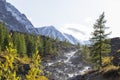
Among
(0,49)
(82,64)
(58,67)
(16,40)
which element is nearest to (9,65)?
(0,49)

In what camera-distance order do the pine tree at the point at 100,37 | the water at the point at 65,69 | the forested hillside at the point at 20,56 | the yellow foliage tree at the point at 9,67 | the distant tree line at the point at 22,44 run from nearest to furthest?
the yellow foliage tree at the point at 9,67 → the forested hillside at the point at 20,56 → the pine tree at the point at 100,37 → the distant tree line at the point at 22,44 → the water at the point at 65,69

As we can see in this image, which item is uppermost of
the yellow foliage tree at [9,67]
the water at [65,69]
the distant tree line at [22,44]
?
the yellow foliage tree at [9,67]

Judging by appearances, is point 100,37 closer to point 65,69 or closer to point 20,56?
point 20,56

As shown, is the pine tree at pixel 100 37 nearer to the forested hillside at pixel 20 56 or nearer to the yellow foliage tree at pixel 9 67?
the forested hillside at pixel 20 56

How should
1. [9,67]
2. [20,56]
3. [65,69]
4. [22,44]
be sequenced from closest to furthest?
[9,67], [22,44], [20,56], [65,69]

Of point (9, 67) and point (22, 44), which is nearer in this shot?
point (9, 67)

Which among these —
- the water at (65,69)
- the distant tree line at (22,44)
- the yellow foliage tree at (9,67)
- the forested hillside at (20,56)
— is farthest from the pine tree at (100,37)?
the water at (65,69)

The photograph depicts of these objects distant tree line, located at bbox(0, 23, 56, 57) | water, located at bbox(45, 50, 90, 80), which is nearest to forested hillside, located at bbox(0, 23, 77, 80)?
distant tree line, located at bbox(0, 23, 56, 57)

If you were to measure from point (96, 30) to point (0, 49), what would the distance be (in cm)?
5274

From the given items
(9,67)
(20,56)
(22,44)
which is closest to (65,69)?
(20,56)

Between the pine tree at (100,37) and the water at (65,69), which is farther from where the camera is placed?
the water at (65,69)

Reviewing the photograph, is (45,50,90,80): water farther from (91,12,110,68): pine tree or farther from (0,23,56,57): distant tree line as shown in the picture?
(91,12,110,68): pine tree

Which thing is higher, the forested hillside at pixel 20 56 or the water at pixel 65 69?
the forested hillside at pixel 20 56

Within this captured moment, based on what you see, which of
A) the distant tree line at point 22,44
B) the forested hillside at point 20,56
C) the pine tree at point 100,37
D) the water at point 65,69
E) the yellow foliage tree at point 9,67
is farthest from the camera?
the water at point 65,69
